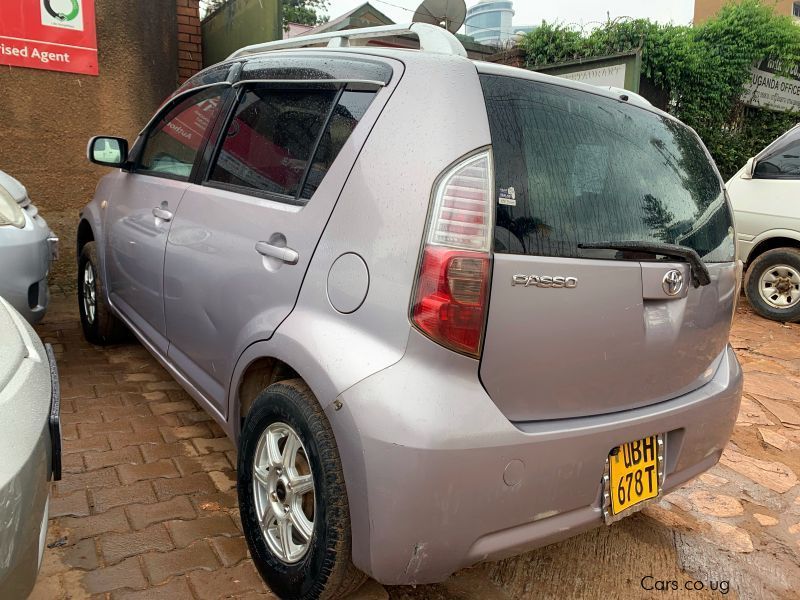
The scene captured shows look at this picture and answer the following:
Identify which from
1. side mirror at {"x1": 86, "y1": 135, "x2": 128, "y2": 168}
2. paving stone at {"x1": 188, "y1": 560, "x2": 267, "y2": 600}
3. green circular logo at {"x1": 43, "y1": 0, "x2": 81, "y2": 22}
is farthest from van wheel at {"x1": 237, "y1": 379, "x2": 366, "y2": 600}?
green circular logo at {"x1": 43, "y1": 0, "x2": 81, "y2": 22}

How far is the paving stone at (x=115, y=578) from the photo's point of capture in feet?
6.84

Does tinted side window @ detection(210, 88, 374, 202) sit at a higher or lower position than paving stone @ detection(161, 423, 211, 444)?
higher

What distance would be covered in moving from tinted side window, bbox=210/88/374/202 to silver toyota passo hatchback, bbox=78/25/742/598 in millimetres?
12

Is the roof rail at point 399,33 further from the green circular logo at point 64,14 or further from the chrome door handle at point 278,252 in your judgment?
the green circular logo at point 64,14

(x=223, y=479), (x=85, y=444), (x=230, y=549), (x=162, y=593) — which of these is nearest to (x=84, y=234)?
(x=85, y=444)

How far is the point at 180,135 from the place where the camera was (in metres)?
3.19

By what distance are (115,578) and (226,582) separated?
36cm

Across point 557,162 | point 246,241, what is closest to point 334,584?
point 246,241

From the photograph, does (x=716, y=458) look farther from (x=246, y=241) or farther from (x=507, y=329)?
(x=246, y=241)

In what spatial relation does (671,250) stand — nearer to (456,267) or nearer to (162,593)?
(456,267)

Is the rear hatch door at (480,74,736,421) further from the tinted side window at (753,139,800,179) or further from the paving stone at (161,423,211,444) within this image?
the tinted side window at (753,139,800,179)

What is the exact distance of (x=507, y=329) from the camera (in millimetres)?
1669

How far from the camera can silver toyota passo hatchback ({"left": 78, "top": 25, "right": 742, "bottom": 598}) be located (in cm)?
164

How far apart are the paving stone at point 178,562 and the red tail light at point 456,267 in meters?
1.27
